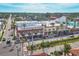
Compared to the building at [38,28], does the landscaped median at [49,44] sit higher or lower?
lower

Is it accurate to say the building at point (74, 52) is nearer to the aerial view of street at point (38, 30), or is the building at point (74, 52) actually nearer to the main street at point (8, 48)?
the aerial view of street at point (38, 30)

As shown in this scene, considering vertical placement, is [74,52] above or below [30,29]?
below

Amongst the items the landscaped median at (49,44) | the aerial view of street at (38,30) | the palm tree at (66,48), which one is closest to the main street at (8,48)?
the aerial view of street at (38,30)

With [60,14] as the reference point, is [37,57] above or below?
below

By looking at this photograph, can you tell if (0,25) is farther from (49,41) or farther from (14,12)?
(49,41)

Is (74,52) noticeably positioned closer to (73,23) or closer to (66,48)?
(66,48)

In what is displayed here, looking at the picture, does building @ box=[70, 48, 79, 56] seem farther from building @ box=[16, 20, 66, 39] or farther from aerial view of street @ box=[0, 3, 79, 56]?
building @ box=[16, 20, 66, 39]

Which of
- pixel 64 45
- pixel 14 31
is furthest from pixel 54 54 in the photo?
pixel 14 31

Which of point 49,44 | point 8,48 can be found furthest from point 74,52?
point 8,48
